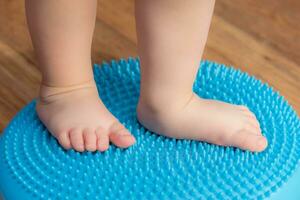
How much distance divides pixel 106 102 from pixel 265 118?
8.8 inches

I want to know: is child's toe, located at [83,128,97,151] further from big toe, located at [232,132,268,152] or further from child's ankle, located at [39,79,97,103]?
big toe, located at [232,132,268,152]

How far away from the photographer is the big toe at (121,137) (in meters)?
0.76

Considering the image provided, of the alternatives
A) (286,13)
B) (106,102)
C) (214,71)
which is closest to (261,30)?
(286,13)

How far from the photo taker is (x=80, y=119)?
30.9 inches

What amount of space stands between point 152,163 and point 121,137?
5 centimetres

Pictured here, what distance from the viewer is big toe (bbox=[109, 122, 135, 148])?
2.50 ft

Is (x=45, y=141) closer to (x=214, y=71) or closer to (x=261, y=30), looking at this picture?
(x=214, y=71)

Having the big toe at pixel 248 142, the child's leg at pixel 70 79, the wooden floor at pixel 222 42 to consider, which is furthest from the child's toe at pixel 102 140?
the wooden floor at pixel 222 42

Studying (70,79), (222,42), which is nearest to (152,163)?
(70,79)

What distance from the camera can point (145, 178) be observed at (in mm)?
727

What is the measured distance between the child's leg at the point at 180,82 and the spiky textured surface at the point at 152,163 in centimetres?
2

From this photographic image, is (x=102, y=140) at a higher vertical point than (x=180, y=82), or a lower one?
lower

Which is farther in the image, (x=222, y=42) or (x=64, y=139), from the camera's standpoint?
(x=222, y=42)

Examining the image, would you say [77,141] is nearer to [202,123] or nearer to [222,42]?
[202,123]
